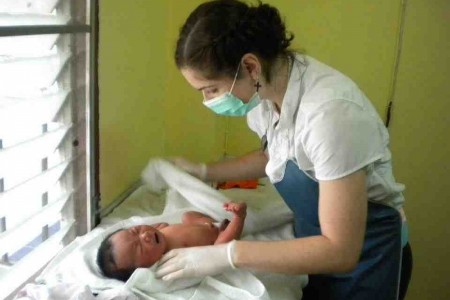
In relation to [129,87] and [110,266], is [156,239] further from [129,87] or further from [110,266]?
[129,87]

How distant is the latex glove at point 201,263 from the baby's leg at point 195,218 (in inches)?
9.2

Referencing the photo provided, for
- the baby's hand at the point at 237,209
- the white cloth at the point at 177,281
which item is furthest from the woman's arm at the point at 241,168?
the baby's hand at the point at 237,209

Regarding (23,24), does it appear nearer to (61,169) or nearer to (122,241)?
(61,169)

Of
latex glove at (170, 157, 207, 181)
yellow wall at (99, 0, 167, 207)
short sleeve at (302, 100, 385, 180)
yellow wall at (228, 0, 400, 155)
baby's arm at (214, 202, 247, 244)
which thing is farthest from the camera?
yellow wall at (228, 0, 400, 155)

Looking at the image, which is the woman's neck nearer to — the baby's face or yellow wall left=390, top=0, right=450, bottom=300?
the baby's face

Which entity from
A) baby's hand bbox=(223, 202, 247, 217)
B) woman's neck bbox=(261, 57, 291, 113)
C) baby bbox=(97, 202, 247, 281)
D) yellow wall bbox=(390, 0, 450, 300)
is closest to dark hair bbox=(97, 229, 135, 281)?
baby bbox=(97, 202, 247, 281)

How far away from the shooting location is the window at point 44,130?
3.83 feet

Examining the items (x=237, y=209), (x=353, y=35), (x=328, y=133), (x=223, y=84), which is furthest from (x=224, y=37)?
(x=353, y=35)

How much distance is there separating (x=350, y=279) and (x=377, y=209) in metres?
0.20

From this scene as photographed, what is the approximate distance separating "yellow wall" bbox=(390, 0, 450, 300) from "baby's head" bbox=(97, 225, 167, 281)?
1295 mm

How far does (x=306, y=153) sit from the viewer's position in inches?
47.2

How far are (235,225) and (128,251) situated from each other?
320 mm

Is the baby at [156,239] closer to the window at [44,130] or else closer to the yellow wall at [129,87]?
the window at [44,130]

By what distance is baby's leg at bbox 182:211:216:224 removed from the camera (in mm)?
1500
